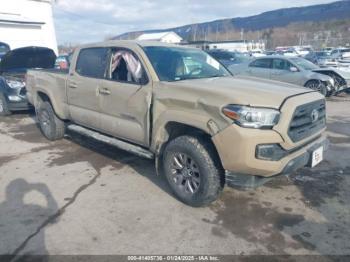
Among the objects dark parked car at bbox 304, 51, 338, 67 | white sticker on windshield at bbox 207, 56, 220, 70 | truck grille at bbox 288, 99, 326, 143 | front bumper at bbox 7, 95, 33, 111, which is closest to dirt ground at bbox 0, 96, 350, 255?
truck grille at bbox 288, 99, 326, 143

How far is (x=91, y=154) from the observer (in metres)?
5.58

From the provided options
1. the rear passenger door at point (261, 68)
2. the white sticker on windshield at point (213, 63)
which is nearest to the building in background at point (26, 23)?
the rear passenger door at point (261, 68)

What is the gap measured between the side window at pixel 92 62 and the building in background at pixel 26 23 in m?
15.3

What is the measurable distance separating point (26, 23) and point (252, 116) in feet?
63.4

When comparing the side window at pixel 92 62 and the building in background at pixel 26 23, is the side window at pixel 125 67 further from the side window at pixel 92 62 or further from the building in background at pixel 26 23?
the building in background at pixel 26 23

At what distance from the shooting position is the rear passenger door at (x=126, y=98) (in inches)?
156

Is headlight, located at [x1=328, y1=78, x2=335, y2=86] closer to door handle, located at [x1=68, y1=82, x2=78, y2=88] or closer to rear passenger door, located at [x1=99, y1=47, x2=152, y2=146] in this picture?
rear passenger door, located at [x1=99, y1=47, x2=152, y2=146]

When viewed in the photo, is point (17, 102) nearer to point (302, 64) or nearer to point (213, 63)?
point (213, 63)

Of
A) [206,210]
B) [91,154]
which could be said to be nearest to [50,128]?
[91,154]

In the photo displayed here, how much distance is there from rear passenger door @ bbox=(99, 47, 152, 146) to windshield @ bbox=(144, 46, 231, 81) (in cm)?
22

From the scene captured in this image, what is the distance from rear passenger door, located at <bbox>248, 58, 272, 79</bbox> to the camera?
11773mm

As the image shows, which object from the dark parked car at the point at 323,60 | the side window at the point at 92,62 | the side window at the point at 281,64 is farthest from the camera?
the dark parked car at the point at 323,60

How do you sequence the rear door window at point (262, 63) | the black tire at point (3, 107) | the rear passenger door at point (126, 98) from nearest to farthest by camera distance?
the rear passenger door at point (126, 98)
the black tire at point (3, 107)
the rear door window at point (262, 63)

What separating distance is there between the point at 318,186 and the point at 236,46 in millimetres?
54678
